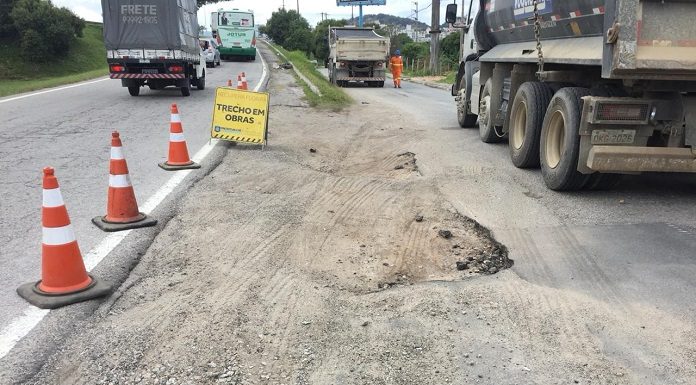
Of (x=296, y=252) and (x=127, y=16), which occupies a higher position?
(x=127, y=16)

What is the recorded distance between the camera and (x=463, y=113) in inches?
441

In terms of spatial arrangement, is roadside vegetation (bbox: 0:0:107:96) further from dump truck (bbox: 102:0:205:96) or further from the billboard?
dump truck (bbox: 102:0:205:96)

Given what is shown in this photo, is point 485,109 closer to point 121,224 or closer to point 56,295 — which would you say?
point 121,224

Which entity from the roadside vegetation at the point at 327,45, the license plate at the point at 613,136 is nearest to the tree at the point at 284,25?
the roadside vegetation at the point at 327,45

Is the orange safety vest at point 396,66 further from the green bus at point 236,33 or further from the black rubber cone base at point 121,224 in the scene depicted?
the black rubber cone base at point 121,224

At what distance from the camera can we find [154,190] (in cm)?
598

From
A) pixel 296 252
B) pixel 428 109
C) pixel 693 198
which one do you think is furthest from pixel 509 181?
pixel 428 109

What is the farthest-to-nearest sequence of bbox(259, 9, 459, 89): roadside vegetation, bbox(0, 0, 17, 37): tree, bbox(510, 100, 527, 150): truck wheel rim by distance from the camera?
1. bbox(0, 0, 17, 37): tree
2. bbox(259, 9, 459, 89): roadside vegetation
3. bbox(510, 100, 527, 150): truck wheel rim

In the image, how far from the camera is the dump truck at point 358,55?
23.4 m

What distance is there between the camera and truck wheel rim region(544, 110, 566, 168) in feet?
20.7

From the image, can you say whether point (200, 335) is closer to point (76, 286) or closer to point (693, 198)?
point (76, 286)

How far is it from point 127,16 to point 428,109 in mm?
8502

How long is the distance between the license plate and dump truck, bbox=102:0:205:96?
1243 cm

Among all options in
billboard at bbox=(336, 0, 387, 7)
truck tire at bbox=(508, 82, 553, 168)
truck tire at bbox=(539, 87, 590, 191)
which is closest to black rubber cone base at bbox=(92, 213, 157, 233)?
truck tire at bbox=(539, 87, 590, 191)
